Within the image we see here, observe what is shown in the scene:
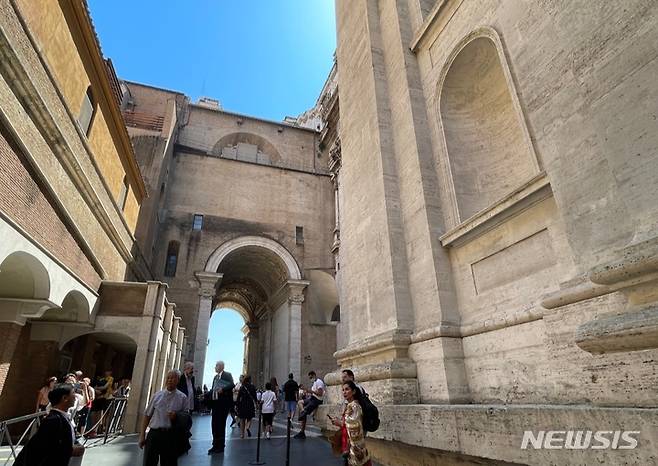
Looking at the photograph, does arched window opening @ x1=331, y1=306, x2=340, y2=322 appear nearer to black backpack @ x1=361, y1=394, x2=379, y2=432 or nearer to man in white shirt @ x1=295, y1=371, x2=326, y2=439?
man in white shirt @ x1=295, y1=371, x2=326, y2=439

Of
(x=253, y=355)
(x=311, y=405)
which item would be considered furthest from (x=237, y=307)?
(x=311, y=405)

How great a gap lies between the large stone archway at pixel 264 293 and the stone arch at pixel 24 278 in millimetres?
11582

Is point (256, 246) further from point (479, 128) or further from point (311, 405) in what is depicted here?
point (479, 128)

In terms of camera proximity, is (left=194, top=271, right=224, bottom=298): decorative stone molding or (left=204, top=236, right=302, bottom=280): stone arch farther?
(left=204, top=236, right=302, bottom=280): stone arch

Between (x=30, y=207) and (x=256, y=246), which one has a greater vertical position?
(x=256, y=246)

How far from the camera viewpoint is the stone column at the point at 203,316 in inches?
706

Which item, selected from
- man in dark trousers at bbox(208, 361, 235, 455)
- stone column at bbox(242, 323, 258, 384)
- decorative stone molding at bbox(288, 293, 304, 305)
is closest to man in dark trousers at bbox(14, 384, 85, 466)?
man in dark trousers at bbox(208, 361, 235, 455)

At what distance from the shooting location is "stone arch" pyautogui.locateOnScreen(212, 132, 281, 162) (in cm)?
2656

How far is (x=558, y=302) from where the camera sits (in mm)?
3244

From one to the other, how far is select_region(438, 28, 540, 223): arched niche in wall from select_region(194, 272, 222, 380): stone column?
16261 millimetres

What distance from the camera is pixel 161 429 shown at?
406cm

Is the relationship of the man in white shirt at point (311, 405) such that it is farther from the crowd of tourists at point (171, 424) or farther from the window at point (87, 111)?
the window at point (87, 111)

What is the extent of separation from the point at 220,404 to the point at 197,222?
15.6 meters

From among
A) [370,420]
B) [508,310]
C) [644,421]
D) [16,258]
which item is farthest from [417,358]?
[16,258]
